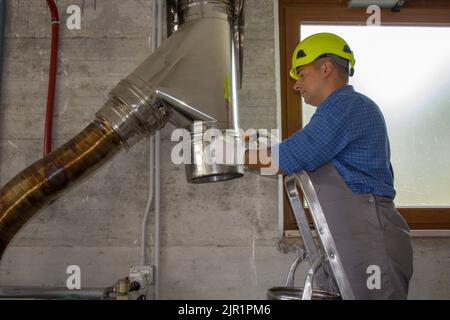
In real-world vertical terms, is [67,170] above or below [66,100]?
below

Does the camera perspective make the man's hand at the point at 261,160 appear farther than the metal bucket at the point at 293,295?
Yes

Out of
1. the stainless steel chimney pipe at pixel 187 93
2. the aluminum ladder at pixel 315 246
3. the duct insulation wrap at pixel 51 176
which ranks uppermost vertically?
the stainless steel chimney pipe at pixel 187 93

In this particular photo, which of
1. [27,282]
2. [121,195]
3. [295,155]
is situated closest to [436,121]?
[295,155]

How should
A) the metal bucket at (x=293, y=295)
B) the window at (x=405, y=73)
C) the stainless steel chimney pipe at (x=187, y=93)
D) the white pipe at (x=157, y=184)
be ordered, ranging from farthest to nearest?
1. the window at (x=405, y=73)
2. the white pipe at (x=157, y=184)
3. the stainless steel chimney pipe at (x=187, y=93)
4. the metal bucket at (x=293, y=295)

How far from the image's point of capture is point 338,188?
3.62 feet

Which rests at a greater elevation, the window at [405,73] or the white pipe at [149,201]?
the window at [405,73]

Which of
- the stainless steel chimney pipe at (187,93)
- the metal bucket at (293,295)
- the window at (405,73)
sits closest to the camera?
the metal bucket at (293,295)

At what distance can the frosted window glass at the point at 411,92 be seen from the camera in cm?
186

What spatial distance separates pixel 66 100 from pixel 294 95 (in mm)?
955

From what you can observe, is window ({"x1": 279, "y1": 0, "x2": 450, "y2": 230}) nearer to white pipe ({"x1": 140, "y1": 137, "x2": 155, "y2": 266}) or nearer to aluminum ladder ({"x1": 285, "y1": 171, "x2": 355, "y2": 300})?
white pipe ({"x1": 140, "y1": 137, "x2": 155, "y2": 266})

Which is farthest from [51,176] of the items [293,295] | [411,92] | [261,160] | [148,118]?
[411,92]

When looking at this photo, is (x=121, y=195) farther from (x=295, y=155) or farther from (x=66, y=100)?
(x=295, y=155)

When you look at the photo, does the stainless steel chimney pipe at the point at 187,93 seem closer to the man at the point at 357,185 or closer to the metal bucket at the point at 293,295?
Answer: the man at the point at 357,185

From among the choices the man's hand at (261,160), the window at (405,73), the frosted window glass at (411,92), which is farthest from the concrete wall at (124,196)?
the man's hand at (261,160)
